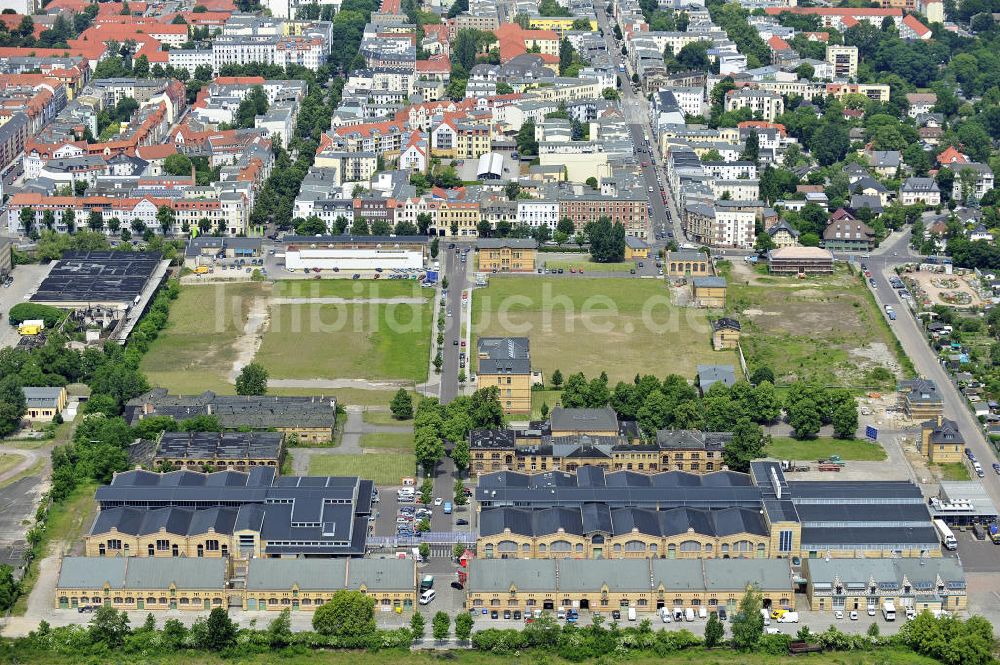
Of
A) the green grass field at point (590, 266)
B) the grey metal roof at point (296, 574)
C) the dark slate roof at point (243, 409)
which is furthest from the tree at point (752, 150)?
the grey metal roof at point (296, 574)

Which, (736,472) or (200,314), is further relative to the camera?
(200,314)

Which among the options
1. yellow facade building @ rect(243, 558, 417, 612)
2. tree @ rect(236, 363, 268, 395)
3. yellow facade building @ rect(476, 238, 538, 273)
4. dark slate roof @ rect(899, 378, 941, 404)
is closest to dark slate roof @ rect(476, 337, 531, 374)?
tree @ rect(236, 363, 268, 395)

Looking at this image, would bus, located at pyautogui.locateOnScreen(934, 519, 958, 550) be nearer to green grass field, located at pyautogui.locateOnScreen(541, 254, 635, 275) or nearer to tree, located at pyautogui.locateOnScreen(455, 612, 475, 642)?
tree, located at pyautogui.locateOnScreen(455, 612, 475, 642)

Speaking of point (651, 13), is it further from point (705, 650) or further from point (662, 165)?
point (705, 650)

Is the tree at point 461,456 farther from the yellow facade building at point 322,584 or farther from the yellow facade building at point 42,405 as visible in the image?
the yellow facade building at point 42,405

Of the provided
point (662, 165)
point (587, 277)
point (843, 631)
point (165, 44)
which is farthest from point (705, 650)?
point (165, 44)

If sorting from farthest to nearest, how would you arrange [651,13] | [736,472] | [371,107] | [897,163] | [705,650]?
[651,13], [371,107], [897,163], [736,472], [705,650]

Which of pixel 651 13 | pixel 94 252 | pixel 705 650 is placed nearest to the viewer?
pixel 705 650
